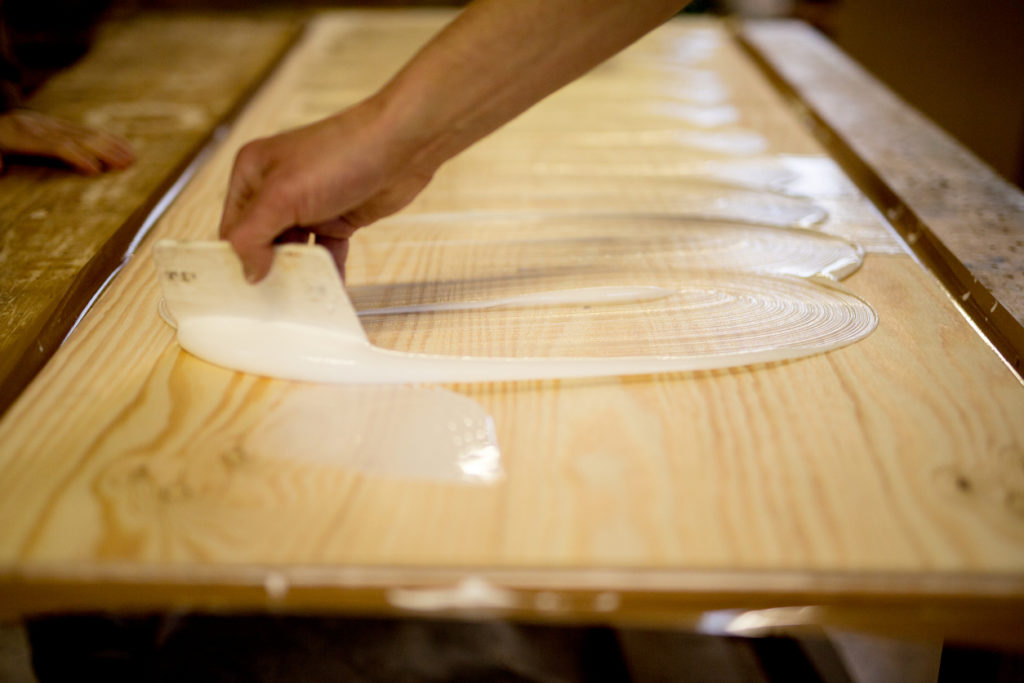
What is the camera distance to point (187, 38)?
8.51 ft

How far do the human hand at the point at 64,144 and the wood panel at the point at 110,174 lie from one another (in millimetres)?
29

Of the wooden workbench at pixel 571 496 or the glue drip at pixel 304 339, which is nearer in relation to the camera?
the wooden workbench at pixel 571 496

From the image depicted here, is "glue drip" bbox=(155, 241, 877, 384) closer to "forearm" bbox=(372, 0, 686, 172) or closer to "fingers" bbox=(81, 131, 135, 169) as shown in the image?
"forearm" bbox=(372, 0, 686, 172)

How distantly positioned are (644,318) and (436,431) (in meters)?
0.35

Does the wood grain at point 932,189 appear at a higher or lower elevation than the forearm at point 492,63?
lower

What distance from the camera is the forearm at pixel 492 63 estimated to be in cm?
87

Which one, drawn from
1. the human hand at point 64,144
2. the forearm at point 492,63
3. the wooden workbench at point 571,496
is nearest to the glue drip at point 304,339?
the wooden workbench at point 571,496

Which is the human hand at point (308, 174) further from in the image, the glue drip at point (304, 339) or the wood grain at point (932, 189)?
the wood grain at point (932, 189)

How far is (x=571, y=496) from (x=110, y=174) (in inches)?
48.7

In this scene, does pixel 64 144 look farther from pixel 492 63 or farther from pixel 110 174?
pixel 492 63

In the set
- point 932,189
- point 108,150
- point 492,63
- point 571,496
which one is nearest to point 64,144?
point 108,150

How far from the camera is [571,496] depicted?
2.34 feet

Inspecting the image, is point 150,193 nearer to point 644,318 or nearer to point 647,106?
point 644,318

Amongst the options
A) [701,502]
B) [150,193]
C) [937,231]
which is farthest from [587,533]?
[150,193]
